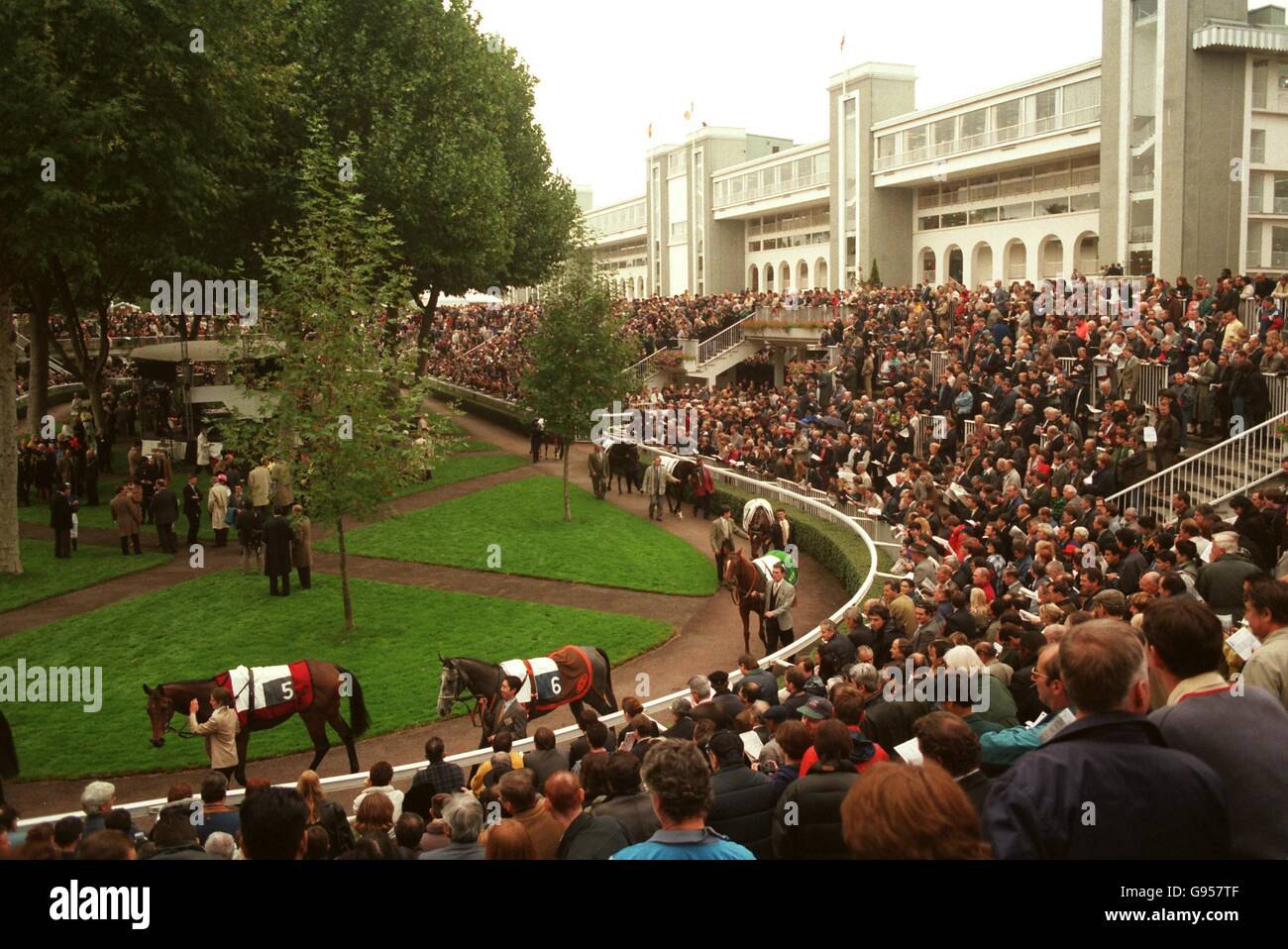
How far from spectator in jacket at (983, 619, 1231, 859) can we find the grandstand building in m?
29.0

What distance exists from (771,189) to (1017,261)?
62.9ft

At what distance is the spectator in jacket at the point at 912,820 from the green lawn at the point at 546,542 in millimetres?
16644

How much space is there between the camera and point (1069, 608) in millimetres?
9891

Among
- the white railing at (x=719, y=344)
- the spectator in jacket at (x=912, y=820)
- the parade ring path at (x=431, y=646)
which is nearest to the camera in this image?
the spectator in jacket at (x=912, y=820)

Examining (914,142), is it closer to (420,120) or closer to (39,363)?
(420,120)

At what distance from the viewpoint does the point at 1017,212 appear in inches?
1558

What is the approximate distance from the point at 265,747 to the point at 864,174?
40251 mm

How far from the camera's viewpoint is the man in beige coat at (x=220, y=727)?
35.3 feet

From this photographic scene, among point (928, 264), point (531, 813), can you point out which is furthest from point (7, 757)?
point (928, 264)

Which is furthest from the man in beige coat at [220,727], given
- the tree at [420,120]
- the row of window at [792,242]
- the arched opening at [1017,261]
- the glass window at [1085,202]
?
the row of window at [792,242]

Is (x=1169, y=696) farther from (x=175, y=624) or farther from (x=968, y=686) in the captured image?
(x=175, y=624)

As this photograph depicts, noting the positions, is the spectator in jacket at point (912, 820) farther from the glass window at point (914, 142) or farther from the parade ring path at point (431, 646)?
the glass window at point (914, 142)

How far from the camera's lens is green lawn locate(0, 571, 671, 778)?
12734 millimetres

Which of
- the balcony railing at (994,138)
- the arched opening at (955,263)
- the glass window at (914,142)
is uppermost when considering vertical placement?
the glass window at (914,142)
